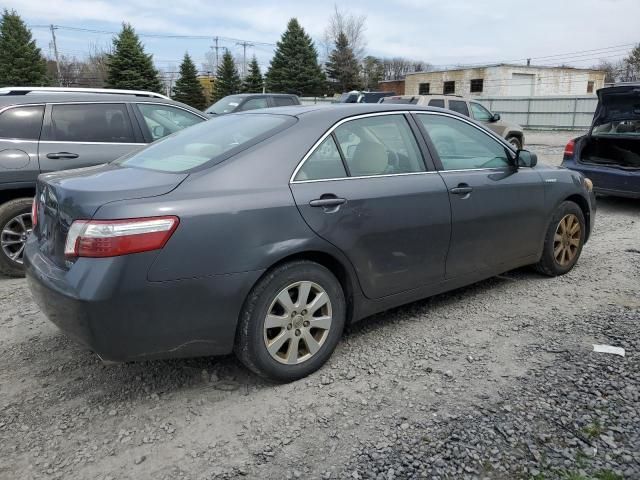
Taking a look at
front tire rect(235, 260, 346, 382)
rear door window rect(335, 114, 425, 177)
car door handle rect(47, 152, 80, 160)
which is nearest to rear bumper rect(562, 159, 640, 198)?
rear door window rect(335, 114, 425, 177)

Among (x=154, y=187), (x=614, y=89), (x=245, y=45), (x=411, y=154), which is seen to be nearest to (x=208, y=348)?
(x=154, y=187)

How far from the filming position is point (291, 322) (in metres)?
3.05

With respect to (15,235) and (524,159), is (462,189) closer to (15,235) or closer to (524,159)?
(524,159)

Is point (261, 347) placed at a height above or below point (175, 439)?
above

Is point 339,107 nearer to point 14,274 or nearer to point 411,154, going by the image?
point 411,154

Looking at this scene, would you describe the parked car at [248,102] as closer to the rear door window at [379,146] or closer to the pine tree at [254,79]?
the rear door window at [379,146]

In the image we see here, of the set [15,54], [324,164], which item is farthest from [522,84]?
[324,164]

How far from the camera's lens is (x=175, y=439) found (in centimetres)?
265

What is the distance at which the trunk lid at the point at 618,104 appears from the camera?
7562 millimetres

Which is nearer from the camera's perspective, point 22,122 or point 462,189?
point 462,189

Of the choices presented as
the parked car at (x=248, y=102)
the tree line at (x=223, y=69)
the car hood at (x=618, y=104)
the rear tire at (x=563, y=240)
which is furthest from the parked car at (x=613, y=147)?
the tree line at (x=223, y=69)

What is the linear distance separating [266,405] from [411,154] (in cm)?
195

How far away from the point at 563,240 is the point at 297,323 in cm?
299

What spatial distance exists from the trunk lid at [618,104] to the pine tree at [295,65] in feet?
138
